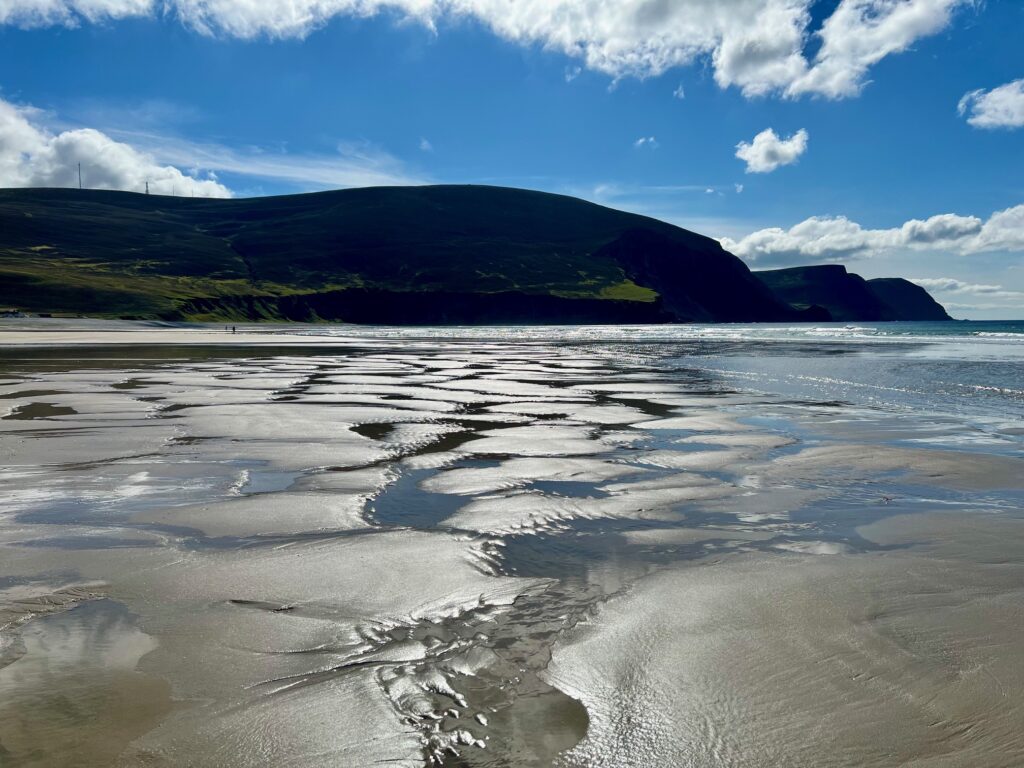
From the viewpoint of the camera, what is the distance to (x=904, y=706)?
4434 millimetres

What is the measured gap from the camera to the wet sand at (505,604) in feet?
13.5

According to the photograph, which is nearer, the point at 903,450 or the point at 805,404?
the point at 903,450

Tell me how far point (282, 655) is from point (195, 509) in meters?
4.47

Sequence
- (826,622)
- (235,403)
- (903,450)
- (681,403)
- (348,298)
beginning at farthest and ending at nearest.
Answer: (348,298) → (681,403) → (235,403) → (903,450) → (826,622)

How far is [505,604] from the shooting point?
6.01m

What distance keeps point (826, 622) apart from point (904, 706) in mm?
1279

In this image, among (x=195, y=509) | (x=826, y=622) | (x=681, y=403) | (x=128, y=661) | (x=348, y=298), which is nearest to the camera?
(x=128, y=661)

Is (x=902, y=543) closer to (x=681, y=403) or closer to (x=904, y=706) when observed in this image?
(x=904, y=706)

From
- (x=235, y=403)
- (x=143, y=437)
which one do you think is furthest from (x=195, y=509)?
(x=235, y=403)

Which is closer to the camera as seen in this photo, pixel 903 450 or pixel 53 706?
pixel 53 706

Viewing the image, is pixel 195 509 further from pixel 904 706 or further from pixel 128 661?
pixel 904 706

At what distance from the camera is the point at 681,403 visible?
2109 cm

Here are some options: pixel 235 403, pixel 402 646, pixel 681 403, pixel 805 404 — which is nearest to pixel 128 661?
pixel 402 646

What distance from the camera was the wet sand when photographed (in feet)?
13.5
